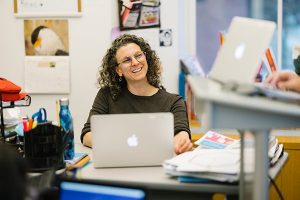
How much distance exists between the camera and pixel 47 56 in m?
3.42

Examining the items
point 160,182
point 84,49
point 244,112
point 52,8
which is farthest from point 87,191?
point 52,8

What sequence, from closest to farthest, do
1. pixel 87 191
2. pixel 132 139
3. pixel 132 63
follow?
pixel 87 191
pixel 132 139
pixel 132 63

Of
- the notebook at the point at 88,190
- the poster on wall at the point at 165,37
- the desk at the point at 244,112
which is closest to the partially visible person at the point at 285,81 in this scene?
the desk at the point at 244,112

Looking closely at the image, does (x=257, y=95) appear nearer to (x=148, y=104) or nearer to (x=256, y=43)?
(x=256, y=43)

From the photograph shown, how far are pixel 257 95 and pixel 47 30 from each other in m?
2.35

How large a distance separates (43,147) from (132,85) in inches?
35.7

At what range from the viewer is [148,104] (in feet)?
8.75

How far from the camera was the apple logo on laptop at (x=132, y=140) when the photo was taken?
74.4 inches

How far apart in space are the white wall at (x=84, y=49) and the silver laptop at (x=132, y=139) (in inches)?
62.0

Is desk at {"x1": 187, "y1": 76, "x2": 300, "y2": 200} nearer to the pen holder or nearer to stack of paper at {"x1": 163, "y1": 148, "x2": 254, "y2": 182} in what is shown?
stack of paper at {"x1": 163, "y1": 148, "x2": 254, "y2": 182}

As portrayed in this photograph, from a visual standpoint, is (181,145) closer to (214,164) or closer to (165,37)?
(214,164)

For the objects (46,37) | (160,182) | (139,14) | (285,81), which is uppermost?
(139,14)

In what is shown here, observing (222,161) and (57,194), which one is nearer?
(57,194)

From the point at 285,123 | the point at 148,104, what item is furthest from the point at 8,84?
the point at 285,123
